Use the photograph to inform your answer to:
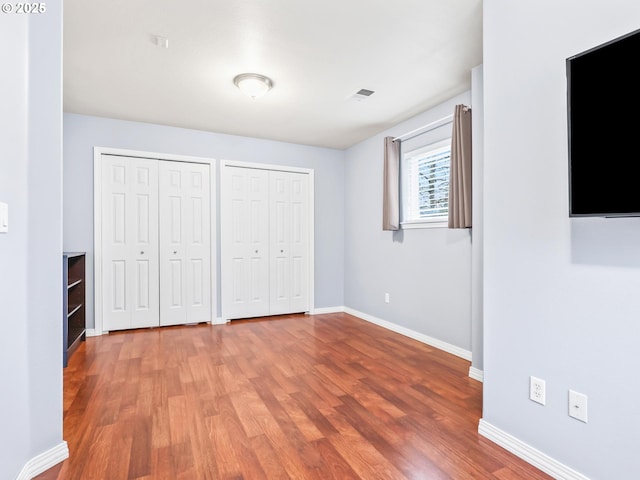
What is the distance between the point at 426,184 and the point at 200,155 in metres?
2.93

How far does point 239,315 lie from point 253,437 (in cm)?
289

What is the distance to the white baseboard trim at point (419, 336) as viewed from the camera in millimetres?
3250

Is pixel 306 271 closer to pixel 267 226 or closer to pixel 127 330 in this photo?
pixel 267 226

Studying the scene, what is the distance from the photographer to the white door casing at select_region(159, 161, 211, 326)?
4.33 metres

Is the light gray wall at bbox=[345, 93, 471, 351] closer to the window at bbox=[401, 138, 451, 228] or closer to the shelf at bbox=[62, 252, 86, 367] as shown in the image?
the window at bbox=[401, 138, 451, 228]

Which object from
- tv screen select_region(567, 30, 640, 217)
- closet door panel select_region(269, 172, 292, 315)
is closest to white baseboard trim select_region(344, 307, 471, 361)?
closet door panel select_region(269, 172, 292, 315)

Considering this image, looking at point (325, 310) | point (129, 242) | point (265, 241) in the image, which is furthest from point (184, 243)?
point (325, 310)

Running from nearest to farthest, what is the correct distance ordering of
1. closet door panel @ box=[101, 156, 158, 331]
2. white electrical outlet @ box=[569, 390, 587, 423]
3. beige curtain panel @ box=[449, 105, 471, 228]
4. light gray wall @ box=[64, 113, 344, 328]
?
white electrical outlet @ box=[569, 390, 587, 423] < beige curtain panel @ box=[449, 105, 471, 228] < light gray wall @ box=[64, 113, 344, 328] < closet door panel @ box=[101, 156, 158, 331]

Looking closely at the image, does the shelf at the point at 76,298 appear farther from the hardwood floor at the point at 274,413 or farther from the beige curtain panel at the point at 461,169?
the beige curtain panel at the point at 461,169

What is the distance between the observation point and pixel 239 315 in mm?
4699

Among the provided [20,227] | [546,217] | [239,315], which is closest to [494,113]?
[546,217]

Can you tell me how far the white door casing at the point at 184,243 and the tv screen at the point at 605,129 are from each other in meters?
4.03

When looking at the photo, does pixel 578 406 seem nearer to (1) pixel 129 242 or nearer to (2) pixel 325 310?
(2) pixel 325 310

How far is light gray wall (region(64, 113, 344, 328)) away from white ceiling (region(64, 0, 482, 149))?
243 millimetres
